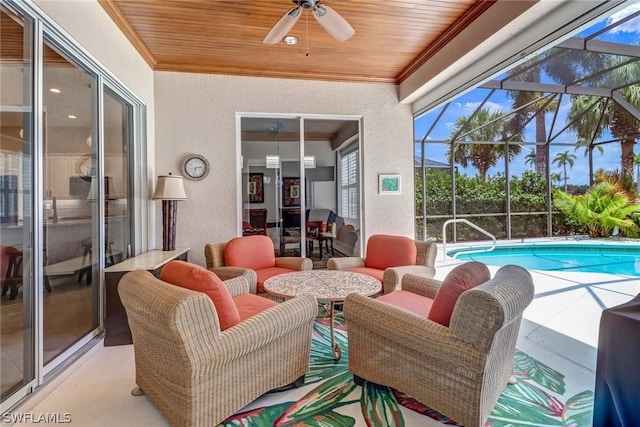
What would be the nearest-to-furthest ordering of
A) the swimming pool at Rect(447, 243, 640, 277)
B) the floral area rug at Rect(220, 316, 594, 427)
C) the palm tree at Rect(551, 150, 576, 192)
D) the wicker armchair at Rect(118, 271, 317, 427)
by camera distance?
1. the wicker armchair at Rect(118, 271, 317, 427)
2. the floral area rug at Rect(220, 316, 594, 427)
3. the swimming pool at Rect(447, 243, 640, 277)
4. the palm tree at Rect(551, 150, 576, 192)

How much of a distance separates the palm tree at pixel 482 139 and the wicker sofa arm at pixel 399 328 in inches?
249

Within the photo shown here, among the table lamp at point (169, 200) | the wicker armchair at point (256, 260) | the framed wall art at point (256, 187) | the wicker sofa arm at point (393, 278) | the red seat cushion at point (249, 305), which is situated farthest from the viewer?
the framed wall art at point (256, 187)

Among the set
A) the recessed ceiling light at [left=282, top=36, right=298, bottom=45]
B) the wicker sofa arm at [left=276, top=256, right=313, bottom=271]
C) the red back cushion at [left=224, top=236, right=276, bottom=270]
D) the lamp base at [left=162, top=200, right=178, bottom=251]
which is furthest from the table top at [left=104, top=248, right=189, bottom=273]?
the recessed ceiling light at [left=282, top=36, right=298, bottom=45]

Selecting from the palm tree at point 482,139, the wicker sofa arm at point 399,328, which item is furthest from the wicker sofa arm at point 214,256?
the palm tree at point 482,139

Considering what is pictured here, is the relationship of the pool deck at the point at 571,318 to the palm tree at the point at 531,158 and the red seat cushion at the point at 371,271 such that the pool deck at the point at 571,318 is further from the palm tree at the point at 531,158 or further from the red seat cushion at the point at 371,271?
the palm tree at the point at 531,158

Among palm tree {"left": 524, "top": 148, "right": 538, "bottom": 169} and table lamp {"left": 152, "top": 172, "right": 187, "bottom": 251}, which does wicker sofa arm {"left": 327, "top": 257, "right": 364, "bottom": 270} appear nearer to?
table lamp {"left": 152, "top": 172, "right": 187, "bottom": 251}

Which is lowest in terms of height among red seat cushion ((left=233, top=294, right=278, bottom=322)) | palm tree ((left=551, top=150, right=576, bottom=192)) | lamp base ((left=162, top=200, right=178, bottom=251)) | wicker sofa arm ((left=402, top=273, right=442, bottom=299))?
red seat cushion ((left=233, top=294, right=278, bottom=322))

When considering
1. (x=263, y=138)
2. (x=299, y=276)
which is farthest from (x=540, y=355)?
(x=263, y=138)

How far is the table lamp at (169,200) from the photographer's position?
368cm

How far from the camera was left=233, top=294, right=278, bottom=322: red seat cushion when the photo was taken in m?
2.11

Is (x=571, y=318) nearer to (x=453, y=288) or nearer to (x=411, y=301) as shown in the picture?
(x=411, y=301)

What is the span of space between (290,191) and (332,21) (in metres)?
2.56

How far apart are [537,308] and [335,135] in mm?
3467

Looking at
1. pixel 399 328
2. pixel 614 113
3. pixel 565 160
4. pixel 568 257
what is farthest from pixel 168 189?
pixel 565 160
